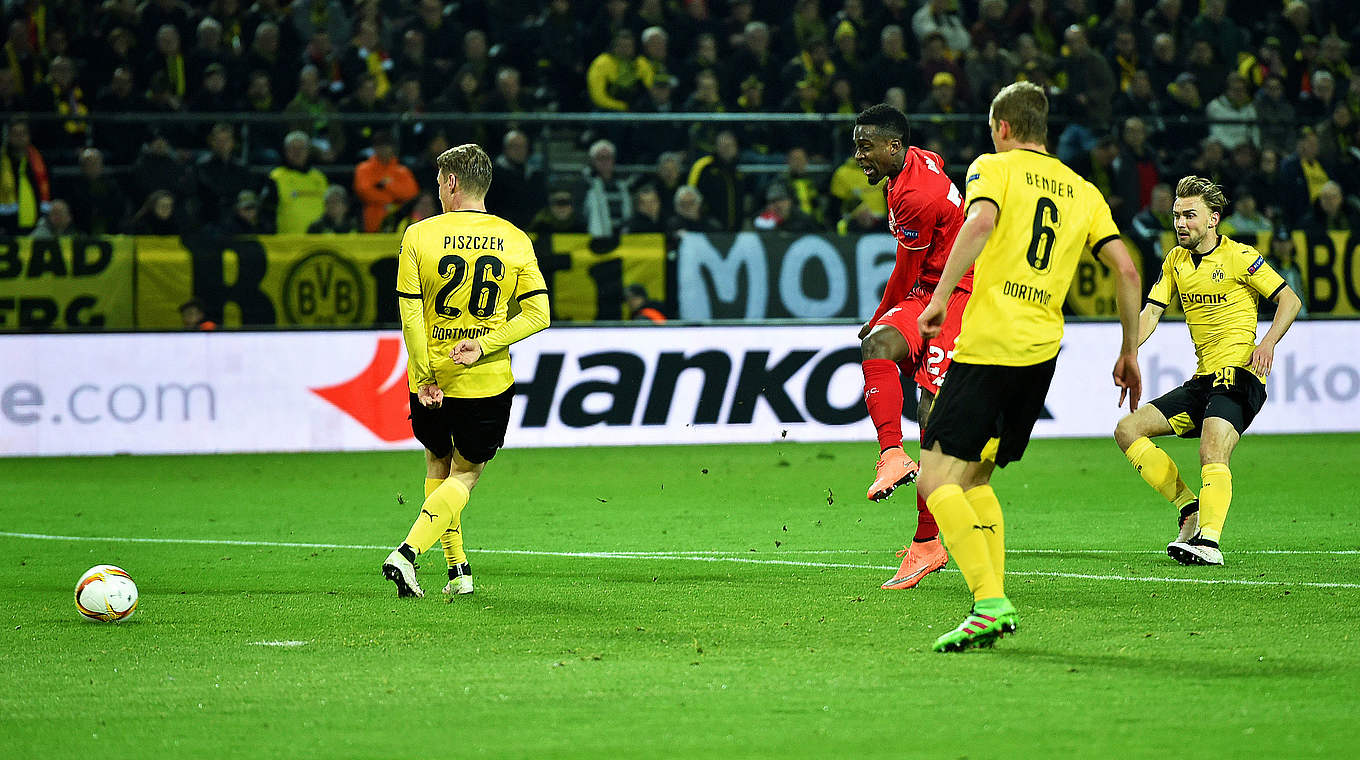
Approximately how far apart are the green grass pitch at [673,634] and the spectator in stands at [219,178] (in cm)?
540

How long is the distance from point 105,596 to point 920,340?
3827 mm

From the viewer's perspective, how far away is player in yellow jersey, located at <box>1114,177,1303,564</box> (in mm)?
8617

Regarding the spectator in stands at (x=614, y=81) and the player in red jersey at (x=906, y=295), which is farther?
the spectator in stands at (x=614, y=81)

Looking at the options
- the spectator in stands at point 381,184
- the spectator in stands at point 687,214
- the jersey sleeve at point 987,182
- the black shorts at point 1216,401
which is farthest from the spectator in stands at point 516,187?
the jersey sleeve at point 987,182

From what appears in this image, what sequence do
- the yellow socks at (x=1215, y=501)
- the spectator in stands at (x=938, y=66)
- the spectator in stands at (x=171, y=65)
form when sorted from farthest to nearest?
the spectator in stands at (x=938, y=66) < the spectator in stands at (x=171, y=65) < the yellow socks at (x=1215, y=501)

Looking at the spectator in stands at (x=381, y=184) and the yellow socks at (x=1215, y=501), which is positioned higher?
the spectator in stands at (x=381, y=184)

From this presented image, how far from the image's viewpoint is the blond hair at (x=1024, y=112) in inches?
235

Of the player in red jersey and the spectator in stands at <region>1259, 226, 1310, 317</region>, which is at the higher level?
the player in red jersey

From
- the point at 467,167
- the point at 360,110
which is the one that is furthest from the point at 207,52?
the point at 467,167

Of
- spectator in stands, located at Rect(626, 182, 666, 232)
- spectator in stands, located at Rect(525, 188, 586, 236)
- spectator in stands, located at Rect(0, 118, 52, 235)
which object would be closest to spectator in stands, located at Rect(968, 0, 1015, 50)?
spectator in stands, located at Rect(626, 182, 666, 232)

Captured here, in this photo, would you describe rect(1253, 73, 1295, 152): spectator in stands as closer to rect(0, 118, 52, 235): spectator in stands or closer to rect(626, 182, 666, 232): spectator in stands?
rect(626, 182, 666, 232): spectator in stands

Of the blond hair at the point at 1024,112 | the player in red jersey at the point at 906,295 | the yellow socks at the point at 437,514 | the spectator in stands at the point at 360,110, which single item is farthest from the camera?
the spectator in stands at the point at 360,110

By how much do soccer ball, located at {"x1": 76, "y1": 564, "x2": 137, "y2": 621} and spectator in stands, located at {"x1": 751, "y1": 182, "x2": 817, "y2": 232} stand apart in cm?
1150

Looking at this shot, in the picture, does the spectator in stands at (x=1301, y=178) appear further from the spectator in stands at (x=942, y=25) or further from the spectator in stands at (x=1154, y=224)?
the spectator in stands at (x=942, y=25)
